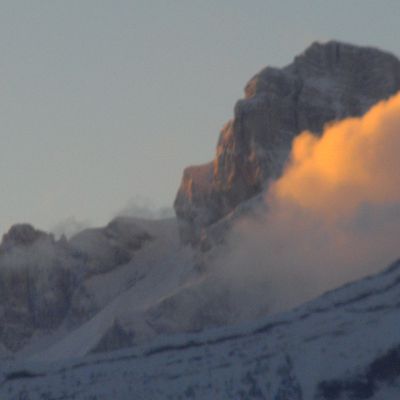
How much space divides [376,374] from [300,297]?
87.8 metres

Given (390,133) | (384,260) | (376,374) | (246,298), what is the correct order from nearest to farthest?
(376,374) < (384,260) < (246,298) < (390,133)

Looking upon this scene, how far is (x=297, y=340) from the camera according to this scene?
86375 mm

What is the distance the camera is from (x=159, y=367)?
3472 inches

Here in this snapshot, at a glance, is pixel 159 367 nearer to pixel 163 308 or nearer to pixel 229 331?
pixel 229 331

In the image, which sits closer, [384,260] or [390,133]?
[384,260]

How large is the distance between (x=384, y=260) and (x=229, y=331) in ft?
246

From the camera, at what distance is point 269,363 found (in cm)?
8494

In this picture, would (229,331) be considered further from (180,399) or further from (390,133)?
(390,133)

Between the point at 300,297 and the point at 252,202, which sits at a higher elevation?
the point at 252,202

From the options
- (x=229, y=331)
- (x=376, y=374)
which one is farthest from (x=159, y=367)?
(x=376, y=374)

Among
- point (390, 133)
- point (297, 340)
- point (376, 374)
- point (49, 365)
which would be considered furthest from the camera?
point (390, 133)

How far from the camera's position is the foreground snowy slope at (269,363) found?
8144 cm

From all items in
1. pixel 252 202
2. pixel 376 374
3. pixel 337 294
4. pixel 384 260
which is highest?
pixel 252 202

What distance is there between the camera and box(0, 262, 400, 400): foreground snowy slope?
81438 millimetres
